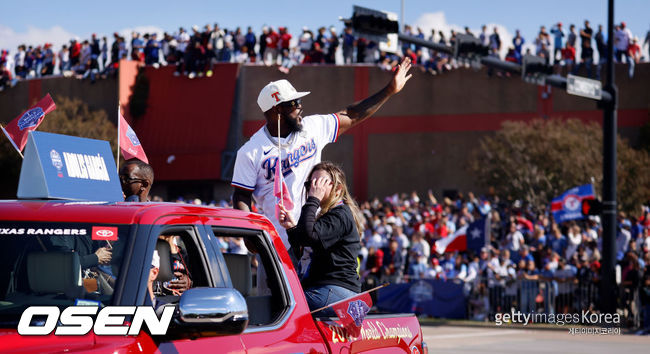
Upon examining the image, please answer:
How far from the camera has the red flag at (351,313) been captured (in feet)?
16.4

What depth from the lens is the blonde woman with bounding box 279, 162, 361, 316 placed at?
5434 mm

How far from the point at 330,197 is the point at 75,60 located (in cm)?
4332

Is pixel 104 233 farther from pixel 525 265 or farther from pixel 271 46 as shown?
pixel 271 46

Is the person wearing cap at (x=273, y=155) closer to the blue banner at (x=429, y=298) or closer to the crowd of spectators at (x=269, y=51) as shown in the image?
the blue banner at (x=429, y=298)

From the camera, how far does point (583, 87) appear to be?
64.8ft

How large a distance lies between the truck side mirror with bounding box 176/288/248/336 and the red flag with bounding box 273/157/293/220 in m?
2.19

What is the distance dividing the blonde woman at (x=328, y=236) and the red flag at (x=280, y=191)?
1.05 feet

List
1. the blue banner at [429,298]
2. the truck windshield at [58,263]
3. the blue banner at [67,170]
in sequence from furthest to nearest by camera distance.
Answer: the blue banner at [429,298], the blue banner at [67,170], the truck windshield at [58,263]

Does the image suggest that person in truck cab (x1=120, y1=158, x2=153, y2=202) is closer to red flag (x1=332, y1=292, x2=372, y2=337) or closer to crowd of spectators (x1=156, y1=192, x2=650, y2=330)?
red flag (x1=332, y1=292, x2=372, y2=337)

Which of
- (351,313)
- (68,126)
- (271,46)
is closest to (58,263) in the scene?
(351,313)

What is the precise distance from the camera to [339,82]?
156 feet

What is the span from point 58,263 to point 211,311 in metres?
0.67

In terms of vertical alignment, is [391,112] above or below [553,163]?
above

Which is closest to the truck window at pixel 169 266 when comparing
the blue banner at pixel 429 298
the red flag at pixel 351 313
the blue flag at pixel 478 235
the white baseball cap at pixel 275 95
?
the red flag at pixel 351 313
